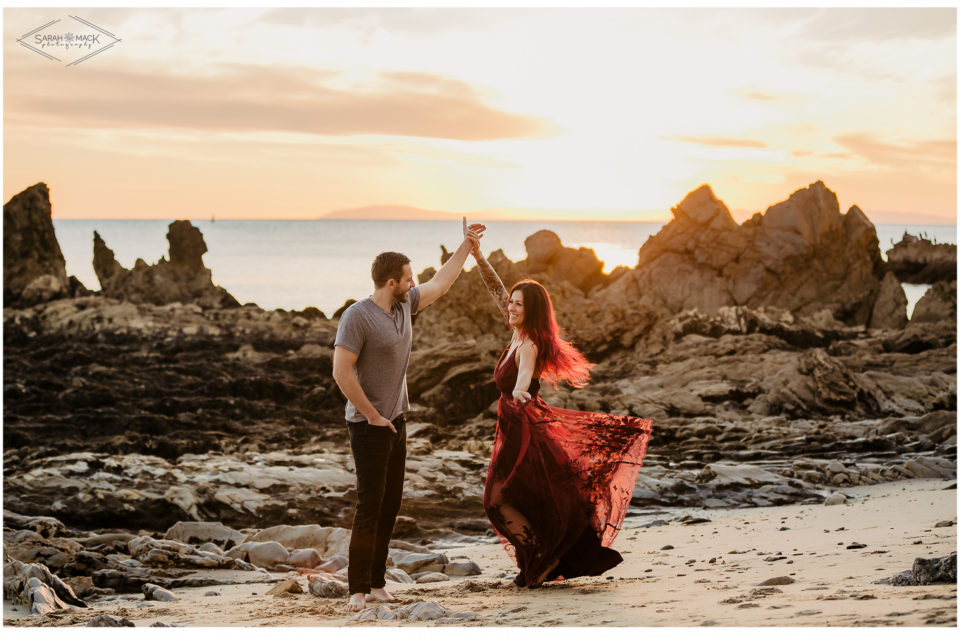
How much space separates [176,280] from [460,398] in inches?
856

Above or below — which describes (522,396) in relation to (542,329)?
below

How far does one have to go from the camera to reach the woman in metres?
6.12

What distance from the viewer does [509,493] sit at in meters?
6.24

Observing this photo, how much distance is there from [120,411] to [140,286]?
19.6 metres

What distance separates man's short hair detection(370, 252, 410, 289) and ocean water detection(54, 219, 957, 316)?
30839 millimetres

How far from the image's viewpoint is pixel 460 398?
1645 centimetres

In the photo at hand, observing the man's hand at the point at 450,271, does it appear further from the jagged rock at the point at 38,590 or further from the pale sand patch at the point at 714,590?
the jagged rock at the point at 38,590

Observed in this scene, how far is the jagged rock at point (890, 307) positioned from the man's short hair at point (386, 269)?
2411 centimetres

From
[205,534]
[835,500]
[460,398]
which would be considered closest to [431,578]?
[205,534]

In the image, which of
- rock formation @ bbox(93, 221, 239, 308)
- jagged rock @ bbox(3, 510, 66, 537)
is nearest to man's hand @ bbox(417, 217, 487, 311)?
jagged rock @ bbox(3, 510, 66, 537)

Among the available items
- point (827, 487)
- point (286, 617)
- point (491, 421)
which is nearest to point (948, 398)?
point (827, 487)

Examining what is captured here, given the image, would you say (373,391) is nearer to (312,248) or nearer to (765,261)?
(765,261)

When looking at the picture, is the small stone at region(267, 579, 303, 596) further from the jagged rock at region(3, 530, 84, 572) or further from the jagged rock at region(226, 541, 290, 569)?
the jagged rock at region(3, 530, 84, 572)

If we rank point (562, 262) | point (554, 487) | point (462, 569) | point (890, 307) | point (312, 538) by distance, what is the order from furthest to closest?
point (562, 262), point (890, 307), point (312, 538), point (462, 569), point (554, 487)
